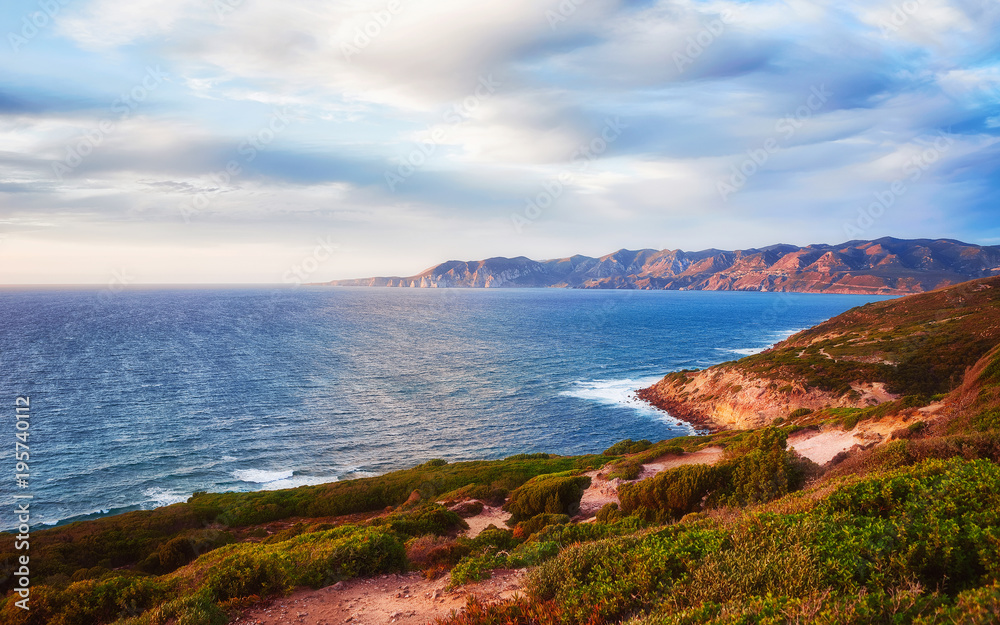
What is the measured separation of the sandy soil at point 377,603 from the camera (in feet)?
32.7

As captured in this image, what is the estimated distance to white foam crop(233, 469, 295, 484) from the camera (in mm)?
42188

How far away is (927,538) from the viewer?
720cm

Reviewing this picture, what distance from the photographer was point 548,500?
989 inches

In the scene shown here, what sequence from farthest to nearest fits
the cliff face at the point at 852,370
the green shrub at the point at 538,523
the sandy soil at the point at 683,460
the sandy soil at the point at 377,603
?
1. the cliff face at the point at 852,370
2. the sandy soil at the point at 683,460
3. the green shrub at the point at 538,523
4. the sandy soil at the point at 377,603

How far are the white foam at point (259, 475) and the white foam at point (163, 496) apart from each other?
15.1ft

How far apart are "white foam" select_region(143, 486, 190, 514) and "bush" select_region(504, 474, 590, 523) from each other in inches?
1158

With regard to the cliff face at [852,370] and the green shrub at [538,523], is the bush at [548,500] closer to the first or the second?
the green shrub at [538,523]

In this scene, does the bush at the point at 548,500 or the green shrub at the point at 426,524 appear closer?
the green shrub at the point at 426,524

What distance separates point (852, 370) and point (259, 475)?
67498mm

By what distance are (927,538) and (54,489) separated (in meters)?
55.4

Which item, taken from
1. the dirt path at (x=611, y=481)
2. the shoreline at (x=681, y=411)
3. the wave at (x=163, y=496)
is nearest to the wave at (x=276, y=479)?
the wave at (x=163, y=496)

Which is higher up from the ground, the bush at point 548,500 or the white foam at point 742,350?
the bush at point 548,500

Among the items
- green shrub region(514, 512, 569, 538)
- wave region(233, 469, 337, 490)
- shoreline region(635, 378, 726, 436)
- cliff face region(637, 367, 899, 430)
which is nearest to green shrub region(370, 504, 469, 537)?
green shrub region(514, 512, 569, 538)

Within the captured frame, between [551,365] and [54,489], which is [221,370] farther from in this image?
[551,365]
